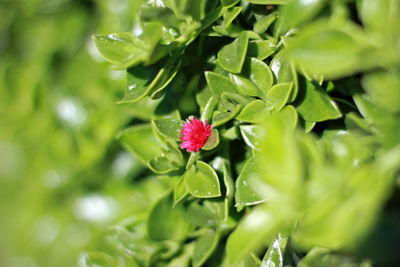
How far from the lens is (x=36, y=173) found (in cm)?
119

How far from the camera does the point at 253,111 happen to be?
546 mm

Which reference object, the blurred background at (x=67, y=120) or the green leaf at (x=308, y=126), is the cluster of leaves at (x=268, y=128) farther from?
the blurred background at (x=67, y=120)

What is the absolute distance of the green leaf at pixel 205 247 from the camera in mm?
631

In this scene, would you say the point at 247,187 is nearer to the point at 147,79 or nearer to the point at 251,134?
the point at 251,134

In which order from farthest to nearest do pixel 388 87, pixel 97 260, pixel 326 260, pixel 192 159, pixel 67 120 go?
pixel 67 120
pixel 97 260
pixel 192 159
pixel 326 260
pixel 388 87

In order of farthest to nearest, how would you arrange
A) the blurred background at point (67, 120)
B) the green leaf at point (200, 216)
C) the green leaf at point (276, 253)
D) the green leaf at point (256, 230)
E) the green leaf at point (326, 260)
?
the blurred background at point (67, 120) → the green leaf at point (200, 216) → the green leaf at point (276, 253) → the green leaf at point (326, 260) → the green leaf at point (256, 230)

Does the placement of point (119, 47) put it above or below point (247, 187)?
above

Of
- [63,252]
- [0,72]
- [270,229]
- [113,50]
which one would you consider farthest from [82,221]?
[270,229]

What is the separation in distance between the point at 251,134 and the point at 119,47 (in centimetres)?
23

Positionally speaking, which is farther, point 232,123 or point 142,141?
point 142,141

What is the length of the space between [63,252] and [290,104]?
0.82 m

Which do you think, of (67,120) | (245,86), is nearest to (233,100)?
(245,86)

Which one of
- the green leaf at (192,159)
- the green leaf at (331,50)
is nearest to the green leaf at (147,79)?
the green leaf at (192,159)

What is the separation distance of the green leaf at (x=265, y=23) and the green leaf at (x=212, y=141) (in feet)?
0.48
